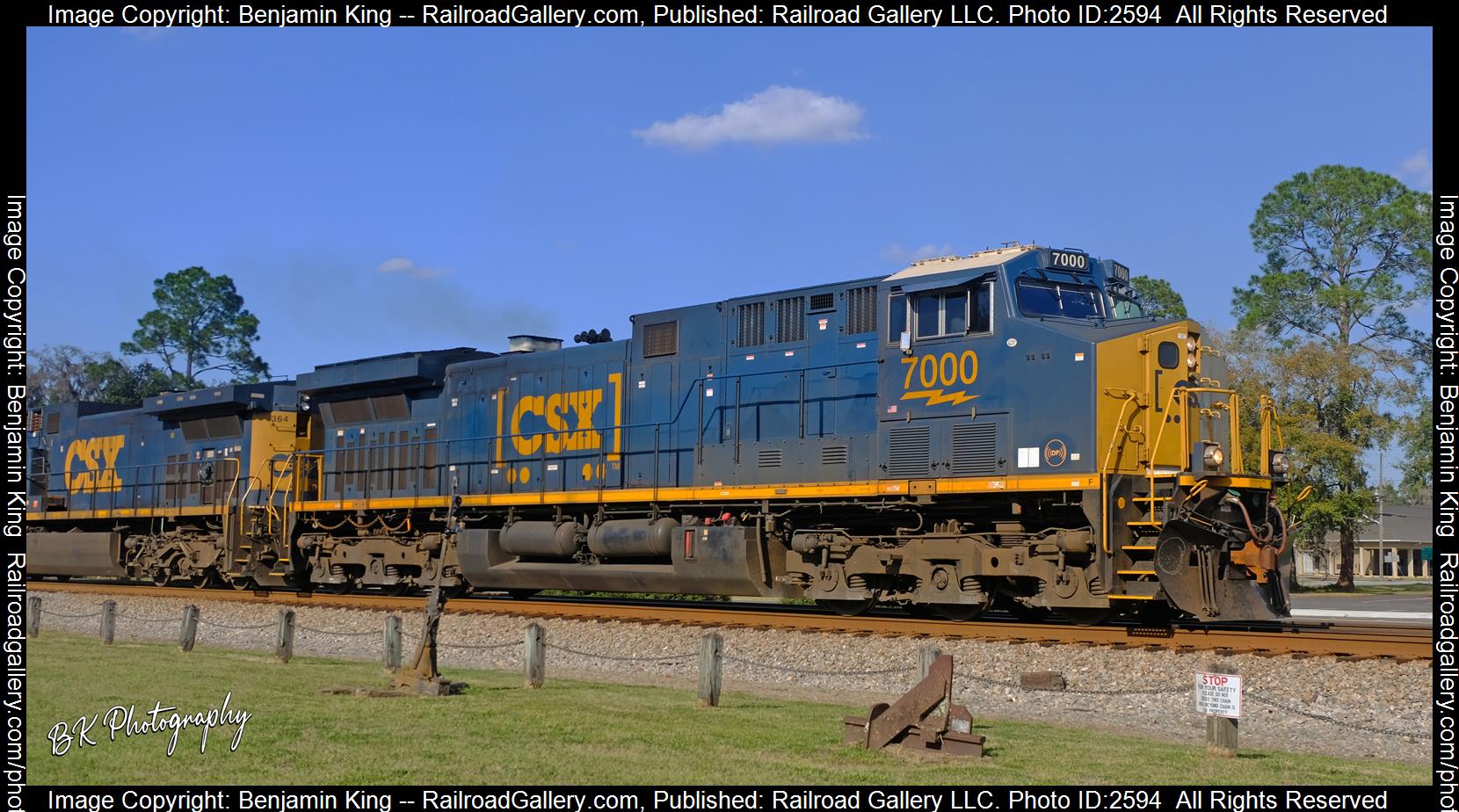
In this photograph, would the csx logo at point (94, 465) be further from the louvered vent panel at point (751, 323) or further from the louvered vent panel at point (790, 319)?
the louvered vent panel at point (790, 319)

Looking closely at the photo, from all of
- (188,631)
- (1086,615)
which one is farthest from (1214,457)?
(188,631)

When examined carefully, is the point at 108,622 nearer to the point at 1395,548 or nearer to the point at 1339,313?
the point at 1339,313

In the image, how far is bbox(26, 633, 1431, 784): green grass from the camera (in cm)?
775

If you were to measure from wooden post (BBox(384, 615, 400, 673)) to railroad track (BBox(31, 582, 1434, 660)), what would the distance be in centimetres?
357

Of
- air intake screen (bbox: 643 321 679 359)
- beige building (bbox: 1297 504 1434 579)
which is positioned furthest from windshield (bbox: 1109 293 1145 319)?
beige building (bbox: 1297 504 1434 579)

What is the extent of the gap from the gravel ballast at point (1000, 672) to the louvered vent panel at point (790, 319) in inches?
141

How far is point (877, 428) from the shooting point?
49.7 ft

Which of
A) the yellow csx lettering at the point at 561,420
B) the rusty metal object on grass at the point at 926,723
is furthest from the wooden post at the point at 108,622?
the rusty metal object on grass at the point at 926,723

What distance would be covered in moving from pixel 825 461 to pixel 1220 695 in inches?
282

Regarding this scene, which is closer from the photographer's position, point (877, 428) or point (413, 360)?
point (877, 428)

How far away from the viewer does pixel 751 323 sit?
1669 centimetres
